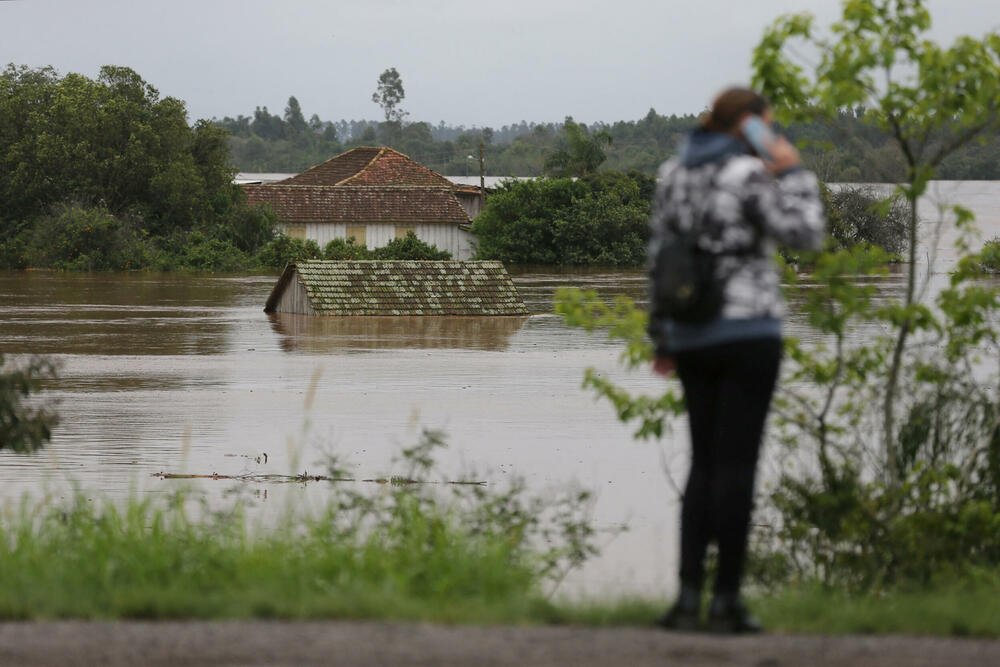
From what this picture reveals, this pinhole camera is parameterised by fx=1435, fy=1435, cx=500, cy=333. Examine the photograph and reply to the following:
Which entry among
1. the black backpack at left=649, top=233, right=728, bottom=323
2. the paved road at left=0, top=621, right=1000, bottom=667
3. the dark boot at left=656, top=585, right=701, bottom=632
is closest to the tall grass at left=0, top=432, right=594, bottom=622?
the paved road at left=0, top=621, right=1000, bottom=667

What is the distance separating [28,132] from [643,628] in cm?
5532

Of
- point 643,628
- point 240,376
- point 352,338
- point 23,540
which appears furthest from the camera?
point 352,338

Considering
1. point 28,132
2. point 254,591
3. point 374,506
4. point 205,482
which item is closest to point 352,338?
point 205,482

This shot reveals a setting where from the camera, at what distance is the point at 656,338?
4664 mm

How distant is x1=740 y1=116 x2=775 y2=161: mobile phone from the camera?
441 cm

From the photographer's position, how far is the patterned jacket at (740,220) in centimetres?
437

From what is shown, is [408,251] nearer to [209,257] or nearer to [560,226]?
[209,257]

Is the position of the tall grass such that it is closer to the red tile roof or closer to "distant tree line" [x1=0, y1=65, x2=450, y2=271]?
"distant tree line" [x1=0, y1=65, x2=450, y2=271]

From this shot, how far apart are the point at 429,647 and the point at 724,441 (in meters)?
1.14

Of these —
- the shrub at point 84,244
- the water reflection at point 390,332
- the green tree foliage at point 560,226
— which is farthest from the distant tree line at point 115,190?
the water reflection at point 390,332

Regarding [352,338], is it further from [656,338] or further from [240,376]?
[656,338]

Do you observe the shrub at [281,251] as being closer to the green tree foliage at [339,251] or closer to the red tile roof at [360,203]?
the green tree foliage at [339,251]

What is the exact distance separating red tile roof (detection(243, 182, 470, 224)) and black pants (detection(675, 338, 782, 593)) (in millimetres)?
59664

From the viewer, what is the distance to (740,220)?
441 centimetres
